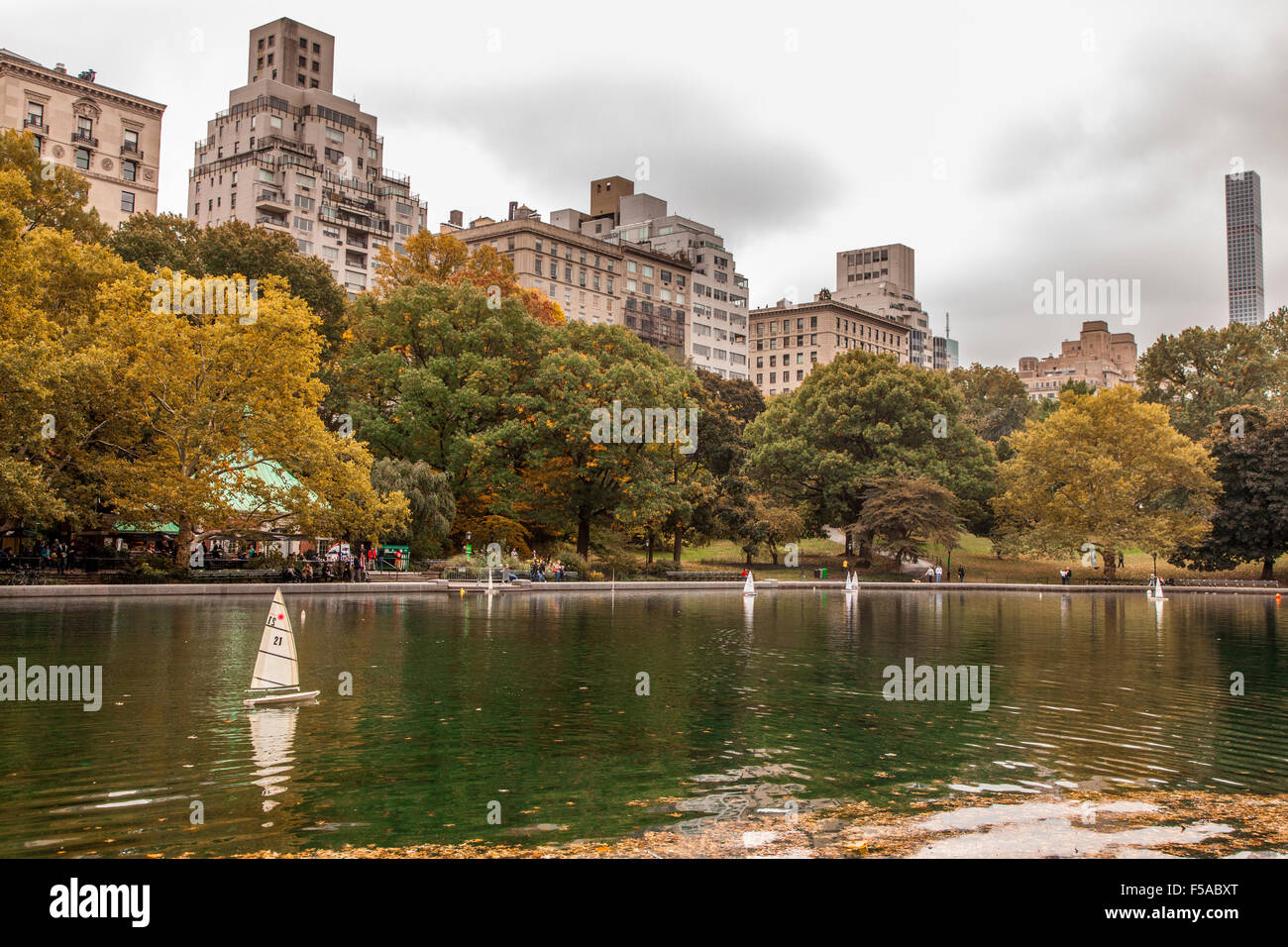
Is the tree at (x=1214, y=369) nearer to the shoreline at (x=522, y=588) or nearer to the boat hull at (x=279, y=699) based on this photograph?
the shoreline at (x=522, y=588)

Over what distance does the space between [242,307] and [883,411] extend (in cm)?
5337

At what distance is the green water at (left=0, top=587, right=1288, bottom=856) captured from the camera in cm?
1015

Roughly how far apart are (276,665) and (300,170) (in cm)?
10919

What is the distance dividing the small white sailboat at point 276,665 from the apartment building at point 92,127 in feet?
284

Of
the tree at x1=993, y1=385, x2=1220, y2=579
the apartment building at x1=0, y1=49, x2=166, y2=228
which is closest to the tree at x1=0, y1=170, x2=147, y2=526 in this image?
the apartment building at x1=0, y1=49, x2=166, y2=228

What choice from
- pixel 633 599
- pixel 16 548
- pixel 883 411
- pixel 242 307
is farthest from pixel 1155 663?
pixel 883 411

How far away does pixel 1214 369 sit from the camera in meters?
108

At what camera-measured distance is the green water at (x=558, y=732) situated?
1015cm

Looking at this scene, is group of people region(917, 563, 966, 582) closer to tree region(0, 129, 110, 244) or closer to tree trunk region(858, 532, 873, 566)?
tree trunk region(858, 532, 873, 566)

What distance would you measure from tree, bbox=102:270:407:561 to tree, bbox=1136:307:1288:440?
81.1m

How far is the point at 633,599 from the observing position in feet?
155

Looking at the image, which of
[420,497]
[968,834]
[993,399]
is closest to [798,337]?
[993,399]

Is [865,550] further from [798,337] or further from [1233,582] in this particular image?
[798,337]
